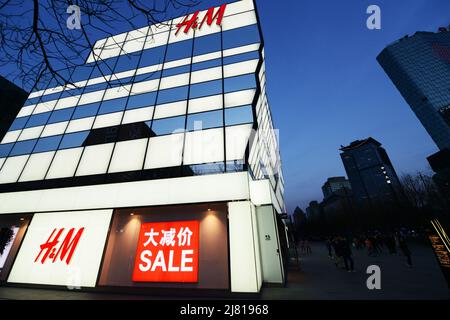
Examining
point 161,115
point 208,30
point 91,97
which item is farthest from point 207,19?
point 91,97

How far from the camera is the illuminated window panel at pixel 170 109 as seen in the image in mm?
11031

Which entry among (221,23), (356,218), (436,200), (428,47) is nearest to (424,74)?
(428,47)

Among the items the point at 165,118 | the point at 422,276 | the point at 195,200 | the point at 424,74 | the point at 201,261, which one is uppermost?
the point at 424,74

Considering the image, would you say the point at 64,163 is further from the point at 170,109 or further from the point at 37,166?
the point at 170,109

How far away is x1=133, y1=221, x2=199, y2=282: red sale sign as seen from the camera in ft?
26.8

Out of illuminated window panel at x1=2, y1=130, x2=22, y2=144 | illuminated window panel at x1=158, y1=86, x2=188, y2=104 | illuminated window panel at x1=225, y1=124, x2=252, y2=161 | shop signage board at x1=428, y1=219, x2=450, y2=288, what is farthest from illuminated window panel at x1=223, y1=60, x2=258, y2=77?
illuminated window panel at x1=2, y1=130, x2=22, y2=144

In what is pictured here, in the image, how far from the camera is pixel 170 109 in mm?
11250

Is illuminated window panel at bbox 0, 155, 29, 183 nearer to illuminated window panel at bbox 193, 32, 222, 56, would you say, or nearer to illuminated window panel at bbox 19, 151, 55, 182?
illuminated window panel at bbox 19, 151, 55, 182

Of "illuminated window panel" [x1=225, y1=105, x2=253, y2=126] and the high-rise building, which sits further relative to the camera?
the high-rise building

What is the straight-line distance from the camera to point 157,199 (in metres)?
8.79

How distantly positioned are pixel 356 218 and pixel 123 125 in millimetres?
64965

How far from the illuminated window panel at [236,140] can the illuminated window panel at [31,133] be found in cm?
1338

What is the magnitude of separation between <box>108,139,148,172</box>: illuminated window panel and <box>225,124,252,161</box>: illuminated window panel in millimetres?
4583
